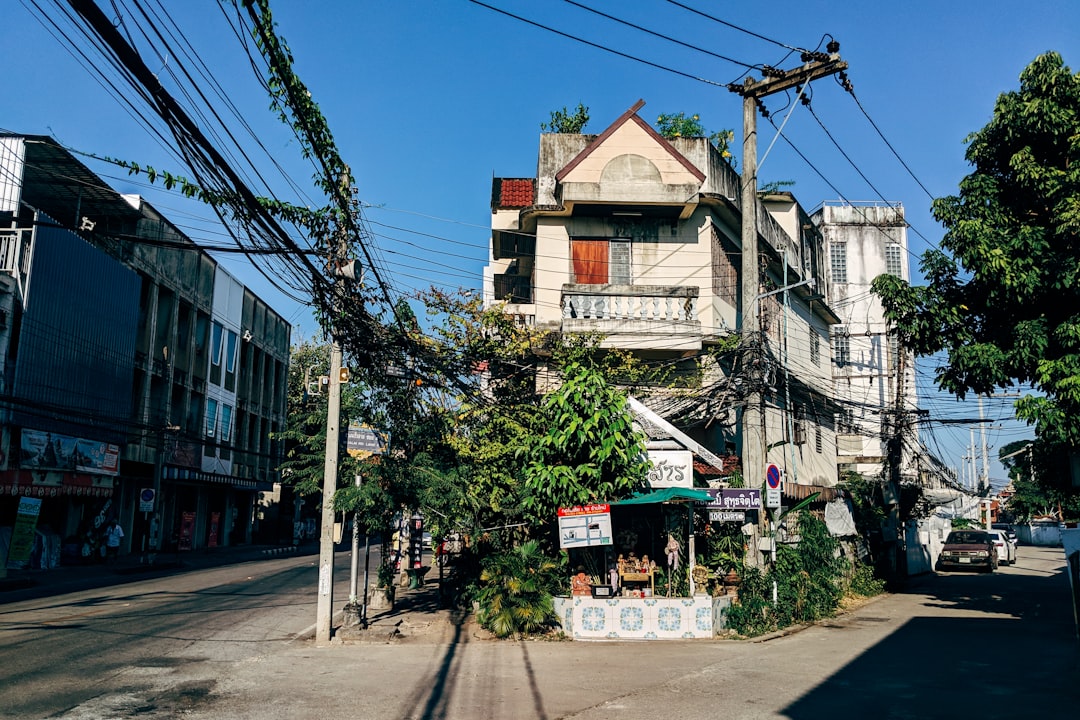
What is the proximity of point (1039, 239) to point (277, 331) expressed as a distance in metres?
46.6

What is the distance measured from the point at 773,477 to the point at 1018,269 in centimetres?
644

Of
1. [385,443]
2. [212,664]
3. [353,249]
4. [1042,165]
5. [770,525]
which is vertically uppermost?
[1042,165]

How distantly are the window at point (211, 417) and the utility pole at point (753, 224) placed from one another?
1285 inches

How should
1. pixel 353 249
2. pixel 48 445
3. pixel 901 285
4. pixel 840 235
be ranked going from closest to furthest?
pixel 353 249
pixel 901 285
pixel 48 445
pixel 840 235

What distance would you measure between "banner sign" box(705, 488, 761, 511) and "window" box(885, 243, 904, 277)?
37.2m

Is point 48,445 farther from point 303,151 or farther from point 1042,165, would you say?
point 1042,165

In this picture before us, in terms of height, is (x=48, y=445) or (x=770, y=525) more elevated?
(x=48, y=445)

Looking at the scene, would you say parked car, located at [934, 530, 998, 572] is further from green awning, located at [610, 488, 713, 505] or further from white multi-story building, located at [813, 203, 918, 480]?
green awning, located at [610, 488, 713, 505]

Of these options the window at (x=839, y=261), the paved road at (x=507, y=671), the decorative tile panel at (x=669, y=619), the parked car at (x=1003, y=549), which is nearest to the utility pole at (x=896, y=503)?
the paved road at (x=507, y=671)

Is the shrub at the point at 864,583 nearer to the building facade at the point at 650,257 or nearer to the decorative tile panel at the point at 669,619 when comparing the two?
the building facade at the point at 650,257

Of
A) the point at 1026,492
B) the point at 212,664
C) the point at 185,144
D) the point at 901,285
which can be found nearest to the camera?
the point at 185,144

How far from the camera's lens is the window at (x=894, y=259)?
48.9m

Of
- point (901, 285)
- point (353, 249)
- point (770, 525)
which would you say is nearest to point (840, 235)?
point (901, 285)

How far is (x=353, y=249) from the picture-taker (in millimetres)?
15258
